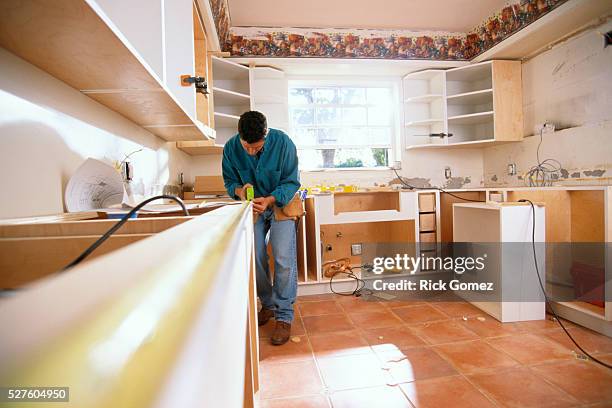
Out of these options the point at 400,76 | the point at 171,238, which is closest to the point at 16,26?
the point at 171,238

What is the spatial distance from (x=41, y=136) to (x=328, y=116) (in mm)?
3046

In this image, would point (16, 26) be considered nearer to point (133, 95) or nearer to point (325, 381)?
point (133, 95)

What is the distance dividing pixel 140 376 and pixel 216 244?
15 centimetres

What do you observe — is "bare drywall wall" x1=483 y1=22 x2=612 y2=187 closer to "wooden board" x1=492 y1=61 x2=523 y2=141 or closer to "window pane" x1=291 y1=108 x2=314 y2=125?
"wooden board" x1=492 y1=61 x2=523 y2=141

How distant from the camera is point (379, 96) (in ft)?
12.5

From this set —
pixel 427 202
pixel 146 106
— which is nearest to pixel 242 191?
pixel 146 106

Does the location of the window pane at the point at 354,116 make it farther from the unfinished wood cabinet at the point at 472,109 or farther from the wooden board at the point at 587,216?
the wooden board at the point at 587,216

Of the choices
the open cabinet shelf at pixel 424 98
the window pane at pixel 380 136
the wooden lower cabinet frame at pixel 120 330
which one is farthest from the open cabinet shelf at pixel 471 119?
the wooden lower cabinet frame at pixel 120 330

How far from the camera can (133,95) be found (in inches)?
48.7

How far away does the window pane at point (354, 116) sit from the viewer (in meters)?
3.73

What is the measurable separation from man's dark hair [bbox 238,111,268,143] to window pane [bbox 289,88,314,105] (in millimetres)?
2075

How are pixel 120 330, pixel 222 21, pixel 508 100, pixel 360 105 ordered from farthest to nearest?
pixel 360 105 → pixel 508 100 → pixel 222 21 → pixel 120 330

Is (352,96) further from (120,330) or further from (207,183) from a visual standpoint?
(120,330)

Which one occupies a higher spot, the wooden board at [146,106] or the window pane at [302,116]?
the window pane at [302,116]
